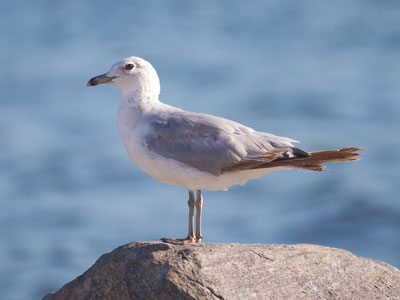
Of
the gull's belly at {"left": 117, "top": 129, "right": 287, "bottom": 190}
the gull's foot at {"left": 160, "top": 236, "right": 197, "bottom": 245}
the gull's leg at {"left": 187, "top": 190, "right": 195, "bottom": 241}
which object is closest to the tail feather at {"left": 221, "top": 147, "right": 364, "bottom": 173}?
the gull's belly at {"left": 117, "top": 129, "right": 287, "bottom": 190}

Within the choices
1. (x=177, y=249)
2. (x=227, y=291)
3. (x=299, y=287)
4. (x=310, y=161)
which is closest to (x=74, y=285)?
(x=177, y=249)

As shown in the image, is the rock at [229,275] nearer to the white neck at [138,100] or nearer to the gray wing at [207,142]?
the gray wing at [207,142]

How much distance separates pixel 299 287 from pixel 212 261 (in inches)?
33.4

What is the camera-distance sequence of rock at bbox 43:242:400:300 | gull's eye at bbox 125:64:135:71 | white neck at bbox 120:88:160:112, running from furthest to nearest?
gull's eye at bbox 125:64:135:71 → white neck at bbox 120:88:160:112 → rock at bbox 43:242:400:300

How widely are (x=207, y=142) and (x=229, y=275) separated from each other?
1513 mm

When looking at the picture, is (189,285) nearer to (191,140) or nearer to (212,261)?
(212,261)

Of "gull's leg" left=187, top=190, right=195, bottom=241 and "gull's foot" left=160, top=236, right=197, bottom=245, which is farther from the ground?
"gull's leg" left=187, top=190, right=195, bottom=241

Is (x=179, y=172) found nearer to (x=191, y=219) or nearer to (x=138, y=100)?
(x=191, y=219)

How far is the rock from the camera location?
6.45 meters

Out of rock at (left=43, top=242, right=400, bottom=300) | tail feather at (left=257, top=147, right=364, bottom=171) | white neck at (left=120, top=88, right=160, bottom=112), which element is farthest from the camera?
white neck at (left=120, top=88, right=160, bottom=112)

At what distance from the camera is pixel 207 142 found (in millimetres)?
7414

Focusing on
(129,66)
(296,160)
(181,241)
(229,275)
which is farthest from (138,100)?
(229,275)

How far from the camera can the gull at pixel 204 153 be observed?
7.29 m

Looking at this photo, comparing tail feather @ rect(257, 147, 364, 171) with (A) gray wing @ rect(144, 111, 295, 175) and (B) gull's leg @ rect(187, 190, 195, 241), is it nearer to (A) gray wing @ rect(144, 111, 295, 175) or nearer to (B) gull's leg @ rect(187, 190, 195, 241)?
(A) gray wing @ rect(144, 111, 295, 175)
